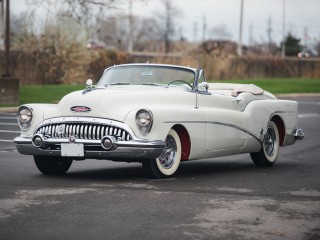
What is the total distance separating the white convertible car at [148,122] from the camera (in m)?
10.2

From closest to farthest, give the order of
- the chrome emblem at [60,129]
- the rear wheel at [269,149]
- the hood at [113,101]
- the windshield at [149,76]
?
the hood at [113,101] → the chrome emblem at [60,129] → the windshield at [149,76] → the rear wheel at [269,149]

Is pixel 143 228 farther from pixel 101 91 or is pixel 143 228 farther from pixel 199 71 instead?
pixel 199 71

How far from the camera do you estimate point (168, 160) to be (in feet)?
35.2

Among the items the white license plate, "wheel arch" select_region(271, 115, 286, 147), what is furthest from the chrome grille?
"wheel arch" select_region(271, 115, 286, 147)

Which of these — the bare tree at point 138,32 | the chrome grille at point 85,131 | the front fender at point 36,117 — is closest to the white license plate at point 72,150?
the chrome grille at point 85,131

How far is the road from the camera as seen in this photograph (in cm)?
704

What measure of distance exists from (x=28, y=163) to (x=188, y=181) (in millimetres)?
3071

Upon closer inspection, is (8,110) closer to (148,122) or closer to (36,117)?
(36,117)

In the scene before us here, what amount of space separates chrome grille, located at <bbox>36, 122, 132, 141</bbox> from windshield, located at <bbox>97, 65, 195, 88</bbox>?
4.90 feet

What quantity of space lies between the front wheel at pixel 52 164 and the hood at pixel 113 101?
62cm

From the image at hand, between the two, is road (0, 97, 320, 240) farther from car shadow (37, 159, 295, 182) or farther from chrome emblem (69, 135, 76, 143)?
chrome emblem (69, 135, 76, 143)

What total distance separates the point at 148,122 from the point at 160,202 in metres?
1.80

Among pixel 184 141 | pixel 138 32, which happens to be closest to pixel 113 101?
pixel 184 141

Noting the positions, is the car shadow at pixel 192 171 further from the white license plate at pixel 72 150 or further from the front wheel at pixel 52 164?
the white license plate at pixel 72 150
